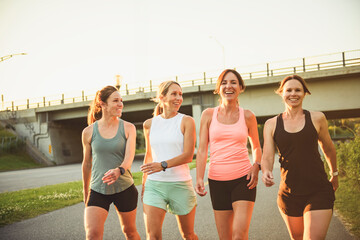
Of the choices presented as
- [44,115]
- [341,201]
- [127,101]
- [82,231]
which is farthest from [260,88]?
[44,115]

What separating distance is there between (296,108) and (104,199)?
2.43 m

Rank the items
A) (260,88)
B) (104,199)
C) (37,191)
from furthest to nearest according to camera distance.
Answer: (260,88), (37,191), (104,199)

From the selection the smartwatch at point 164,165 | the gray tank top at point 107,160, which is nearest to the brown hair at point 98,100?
the gray tank top at point 107,160

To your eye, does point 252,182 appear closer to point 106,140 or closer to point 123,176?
point 123,176

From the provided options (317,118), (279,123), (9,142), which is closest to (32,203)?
(279,123)

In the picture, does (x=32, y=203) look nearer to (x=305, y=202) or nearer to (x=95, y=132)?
(x=95, y=132)

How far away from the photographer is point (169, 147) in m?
3.82

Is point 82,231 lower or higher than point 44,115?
lower

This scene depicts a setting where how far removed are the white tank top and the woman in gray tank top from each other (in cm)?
30

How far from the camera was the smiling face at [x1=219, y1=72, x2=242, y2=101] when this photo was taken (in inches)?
153

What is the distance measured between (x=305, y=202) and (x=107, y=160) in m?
2.25

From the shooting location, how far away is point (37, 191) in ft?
37.2

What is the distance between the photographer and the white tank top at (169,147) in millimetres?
3744

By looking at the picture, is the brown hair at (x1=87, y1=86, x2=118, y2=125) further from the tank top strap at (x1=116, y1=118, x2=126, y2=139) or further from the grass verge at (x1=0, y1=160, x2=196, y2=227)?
the grass verge at (x1=0, y1=160, x2=196, y2=227)
